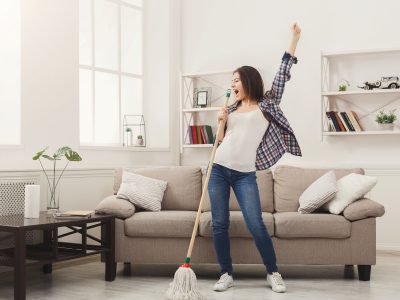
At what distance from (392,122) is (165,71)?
2.27 m

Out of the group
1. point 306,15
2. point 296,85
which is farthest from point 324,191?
point 306,15

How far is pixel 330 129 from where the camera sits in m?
5.46

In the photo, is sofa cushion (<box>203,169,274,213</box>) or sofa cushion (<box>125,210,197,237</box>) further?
sofa cushion (<box>203,169,274,213</box>)

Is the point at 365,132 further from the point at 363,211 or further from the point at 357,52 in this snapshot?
the point at 363,211

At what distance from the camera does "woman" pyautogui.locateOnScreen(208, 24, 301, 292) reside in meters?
3.67

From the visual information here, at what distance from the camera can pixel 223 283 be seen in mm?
3711

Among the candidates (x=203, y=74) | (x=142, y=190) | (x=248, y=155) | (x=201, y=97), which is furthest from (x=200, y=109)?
(x=248, y=155)

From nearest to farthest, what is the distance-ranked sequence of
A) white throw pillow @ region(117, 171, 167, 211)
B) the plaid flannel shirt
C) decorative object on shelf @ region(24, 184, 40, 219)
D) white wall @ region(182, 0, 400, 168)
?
the plaid flannel shirt < decorative object on shelf @ region(24, 184, 40, 219) < white throw pillow @ region(117, 171, 167, 211) < white wall @ region(182, 0, 400, 168)

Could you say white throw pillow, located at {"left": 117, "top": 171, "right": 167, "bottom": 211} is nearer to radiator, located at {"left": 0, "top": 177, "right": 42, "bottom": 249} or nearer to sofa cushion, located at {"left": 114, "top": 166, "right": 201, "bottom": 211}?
sofa cushion, located at {"left": 114, "top": 166, "right": 201, "bottom": 211}

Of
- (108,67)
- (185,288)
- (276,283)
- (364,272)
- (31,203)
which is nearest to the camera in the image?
(185,288)

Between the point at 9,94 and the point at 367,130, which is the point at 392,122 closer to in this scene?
the point at 367,130

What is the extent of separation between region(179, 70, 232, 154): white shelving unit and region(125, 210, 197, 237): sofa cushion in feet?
6.48

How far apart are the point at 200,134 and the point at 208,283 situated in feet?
7.73

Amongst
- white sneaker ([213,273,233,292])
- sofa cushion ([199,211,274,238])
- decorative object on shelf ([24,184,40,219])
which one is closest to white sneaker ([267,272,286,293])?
white sneaker ([213,273,233,292])
